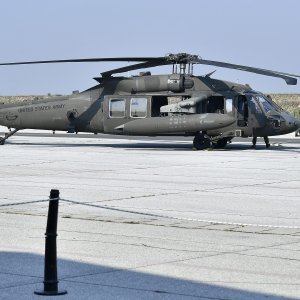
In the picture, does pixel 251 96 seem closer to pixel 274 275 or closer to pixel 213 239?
pixel 213 239

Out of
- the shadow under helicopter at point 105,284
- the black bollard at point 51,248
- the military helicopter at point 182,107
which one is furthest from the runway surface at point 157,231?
the military helicopter at point 182,107

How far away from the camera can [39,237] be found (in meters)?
11.7

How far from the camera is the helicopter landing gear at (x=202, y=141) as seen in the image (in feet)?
110

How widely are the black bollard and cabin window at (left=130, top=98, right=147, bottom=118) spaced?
25835 mm

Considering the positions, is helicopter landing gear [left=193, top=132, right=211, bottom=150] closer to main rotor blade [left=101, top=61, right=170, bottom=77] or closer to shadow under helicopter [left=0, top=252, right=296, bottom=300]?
main rotor blade [left=101, top=61, right=170, bottom=77]

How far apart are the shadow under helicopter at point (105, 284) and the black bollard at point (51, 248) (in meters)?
0.15

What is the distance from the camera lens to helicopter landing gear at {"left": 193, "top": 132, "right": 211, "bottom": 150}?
110 ft

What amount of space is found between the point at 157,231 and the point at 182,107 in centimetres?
2084

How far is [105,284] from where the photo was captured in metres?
8.86

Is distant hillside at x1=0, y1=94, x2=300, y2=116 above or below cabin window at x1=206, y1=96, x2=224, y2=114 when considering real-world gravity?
above

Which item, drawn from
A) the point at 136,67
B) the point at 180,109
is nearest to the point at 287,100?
the point at 136,67

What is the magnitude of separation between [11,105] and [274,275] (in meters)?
29.0

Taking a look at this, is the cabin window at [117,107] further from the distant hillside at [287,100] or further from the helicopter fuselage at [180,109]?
the distant hillside at [287,100]

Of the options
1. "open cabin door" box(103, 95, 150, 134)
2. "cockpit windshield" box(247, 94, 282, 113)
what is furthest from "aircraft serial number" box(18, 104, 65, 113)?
"cockpit windshield" box(247, 94, 282, 113)
